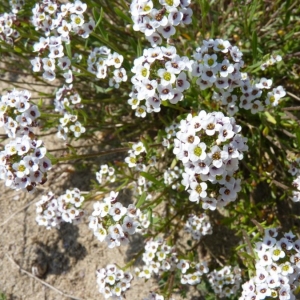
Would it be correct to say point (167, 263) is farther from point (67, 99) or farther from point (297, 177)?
point (67, 99)

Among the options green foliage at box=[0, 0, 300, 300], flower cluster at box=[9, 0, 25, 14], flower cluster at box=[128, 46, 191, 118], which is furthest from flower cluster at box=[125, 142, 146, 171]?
flower cluster at box=[9, 0, 25, 14]

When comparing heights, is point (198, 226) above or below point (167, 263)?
above

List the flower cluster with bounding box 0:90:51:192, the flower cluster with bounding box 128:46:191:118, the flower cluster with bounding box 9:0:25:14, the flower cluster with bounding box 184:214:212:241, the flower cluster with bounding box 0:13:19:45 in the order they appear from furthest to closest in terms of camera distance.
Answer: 1. the flower cluster with bounding box 9:0:25:14
2. the flower cluster with bounding box 184:214:212:241
3. the flower cluster with bounding box 0:13:19:45
4. the flower cluster with bounding box 0:90:51:192
5. the flower cluster with bounding box 128:46:191:118

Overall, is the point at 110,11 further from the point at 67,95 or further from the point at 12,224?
the point at 12,224

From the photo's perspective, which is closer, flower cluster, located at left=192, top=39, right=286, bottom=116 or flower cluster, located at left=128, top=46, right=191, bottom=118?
flower cluster, located at left=128, top=46, right=191, bottom=118

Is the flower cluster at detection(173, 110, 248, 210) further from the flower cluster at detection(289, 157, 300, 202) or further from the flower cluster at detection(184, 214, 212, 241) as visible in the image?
the flower cluster at detection(184, 214, 212, 241)

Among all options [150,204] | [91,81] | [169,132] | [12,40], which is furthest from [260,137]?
[12,40]

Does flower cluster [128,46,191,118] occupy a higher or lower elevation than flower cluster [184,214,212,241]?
higher

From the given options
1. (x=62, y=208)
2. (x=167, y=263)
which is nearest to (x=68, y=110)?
(x=62, y=208)
